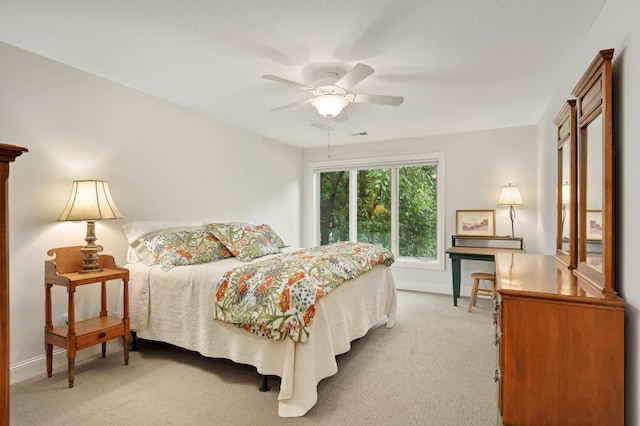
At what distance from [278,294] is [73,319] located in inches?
57.8

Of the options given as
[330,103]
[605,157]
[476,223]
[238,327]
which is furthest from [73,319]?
[476,223]

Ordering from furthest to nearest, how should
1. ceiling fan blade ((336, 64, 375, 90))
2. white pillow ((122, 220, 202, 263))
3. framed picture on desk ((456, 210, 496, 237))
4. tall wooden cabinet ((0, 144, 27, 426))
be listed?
framed picture on desk ((456, 210, 496, 237)) < white pillow ((122, 220, 202, 263)) < ceiling fan blade ((336, 64, 375, 90)) < tall wooden cabinet ((0, 144, 27, 426))

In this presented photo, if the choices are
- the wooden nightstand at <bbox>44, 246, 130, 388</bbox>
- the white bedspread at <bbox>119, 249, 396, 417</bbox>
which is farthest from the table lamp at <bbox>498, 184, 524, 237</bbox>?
the wooden nightstand at <bbox>44, 246, 130, 388</bbox>

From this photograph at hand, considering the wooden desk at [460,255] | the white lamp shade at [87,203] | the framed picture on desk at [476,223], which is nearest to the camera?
the white lamp shade at [87,203]

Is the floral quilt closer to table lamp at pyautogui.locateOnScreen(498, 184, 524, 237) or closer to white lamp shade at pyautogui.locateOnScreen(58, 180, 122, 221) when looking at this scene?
white lamp shade at pyautogui.locateOnScreen(58, 180, 122, 221)

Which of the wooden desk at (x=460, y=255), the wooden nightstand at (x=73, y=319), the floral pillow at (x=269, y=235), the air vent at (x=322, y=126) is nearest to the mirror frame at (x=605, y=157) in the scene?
the wooden desk at (x=460, y=255)

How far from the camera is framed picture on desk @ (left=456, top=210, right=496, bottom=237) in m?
4.65

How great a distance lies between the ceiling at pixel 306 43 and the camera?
6.33 feet

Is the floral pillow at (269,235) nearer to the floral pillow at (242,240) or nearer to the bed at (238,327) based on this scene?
the floral pillow at (242,240)

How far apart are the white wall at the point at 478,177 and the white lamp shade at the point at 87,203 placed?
3.93 metres

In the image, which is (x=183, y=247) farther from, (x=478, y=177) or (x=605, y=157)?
(x=478, y=177)

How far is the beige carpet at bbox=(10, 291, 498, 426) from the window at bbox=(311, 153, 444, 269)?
2229 mm

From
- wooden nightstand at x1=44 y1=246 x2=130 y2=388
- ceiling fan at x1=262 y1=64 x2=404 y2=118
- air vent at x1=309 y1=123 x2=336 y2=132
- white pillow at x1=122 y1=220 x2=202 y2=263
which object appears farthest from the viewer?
air vent at x1=309 y1=123 x2=336 y2=132

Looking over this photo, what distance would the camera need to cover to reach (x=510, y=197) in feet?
14.0
